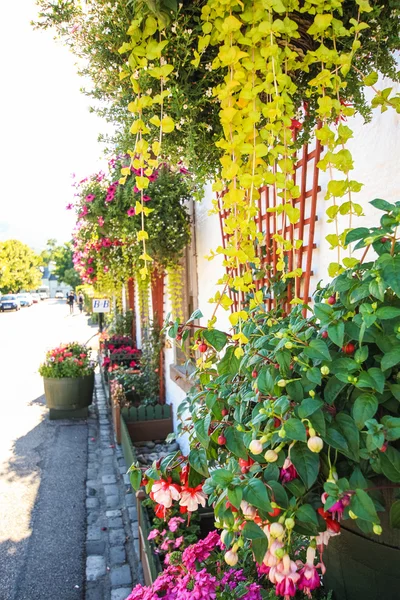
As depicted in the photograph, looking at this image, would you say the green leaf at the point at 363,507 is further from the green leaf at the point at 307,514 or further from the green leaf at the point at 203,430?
the green leaf at the point at 203,430

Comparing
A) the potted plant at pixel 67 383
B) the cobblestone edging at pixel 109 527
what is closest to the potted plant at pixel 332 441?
the cobblestone edging at pixel 109 527

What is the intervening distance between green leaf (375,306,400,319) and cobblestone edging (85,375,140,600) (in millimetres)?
3140

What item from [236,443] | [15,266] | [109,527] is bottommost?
[109,527]

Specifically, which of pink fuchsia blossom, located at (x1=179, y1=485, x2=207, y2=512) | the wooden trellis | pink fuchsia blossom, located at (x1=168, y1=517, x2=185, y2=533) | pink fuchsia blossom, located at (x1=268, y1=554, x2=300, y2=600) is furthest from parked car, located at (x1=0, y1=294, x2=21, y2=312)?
pink fuchsia blossom, located at (x1=268, y1=554, x2=300, y2=600)

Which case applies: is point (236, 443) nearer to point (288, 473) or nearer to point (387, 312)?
point (288, 473)

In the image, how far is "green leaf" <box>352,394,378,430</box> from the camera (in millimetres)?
947

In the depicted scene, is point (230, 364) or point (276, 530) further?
point (230, 364)

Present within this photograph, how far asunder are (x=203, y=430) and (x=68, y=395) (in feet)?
21.9

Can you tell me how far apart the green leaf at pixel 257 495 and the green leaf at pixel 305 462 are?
0.26ft

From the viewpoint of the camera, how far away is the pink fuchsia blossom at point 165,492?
1.36 metres

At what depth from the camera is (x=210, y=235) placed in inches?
177

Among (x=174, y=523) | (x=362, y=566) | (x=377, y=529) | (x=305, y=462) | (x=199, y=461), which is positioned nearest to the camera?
(x=377, y=529)

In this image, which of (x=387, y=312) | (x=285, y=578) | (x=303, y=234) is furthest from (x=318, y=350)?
(x=303, y=234)

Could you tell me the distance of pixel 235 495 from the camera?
97 centimetres
